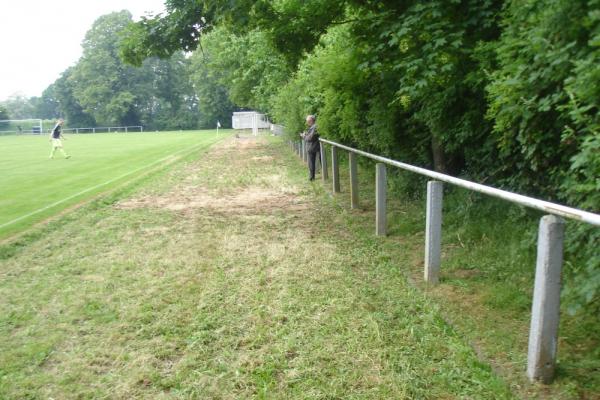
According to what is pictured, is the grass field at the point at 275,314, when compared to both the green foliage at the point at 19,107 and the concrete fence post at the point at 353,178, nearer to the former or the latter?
the concrete fence post at the point at 353,178

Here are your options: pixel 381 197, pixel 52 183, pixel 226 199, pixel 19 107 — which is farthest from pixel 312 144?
pixel 19 107

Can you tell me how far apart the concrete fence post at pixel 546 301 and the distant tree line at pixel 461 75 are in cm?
25

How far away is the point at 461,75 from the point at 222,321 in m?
3.98

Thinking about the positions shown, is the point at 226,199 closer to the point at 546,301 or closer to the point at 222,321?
the point at 222,321

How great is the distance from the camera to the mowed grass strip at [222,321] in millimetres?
3277

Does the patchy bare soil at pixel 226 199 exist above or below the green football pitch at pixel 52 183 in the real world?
below

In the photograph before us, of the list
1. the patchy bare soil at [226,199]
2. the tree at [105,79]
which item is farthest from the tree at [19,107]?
the patchy bare soil at [226,199]

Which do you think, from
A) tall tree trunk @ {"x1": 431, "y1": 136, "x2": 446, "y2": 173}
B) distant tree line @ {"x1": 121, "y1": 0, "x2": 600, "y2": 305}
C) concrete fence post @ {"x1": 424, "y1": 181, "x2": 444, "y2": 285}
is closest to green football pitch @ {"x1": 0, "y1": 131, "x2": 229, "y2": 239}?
distant tree line @ {"x1": 121, "y1": 0, "x2": 600, "y2": 305}

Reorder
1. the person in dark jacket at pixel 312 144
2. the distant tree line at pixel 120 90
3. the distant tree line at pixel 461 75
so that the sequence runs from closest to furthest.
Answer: the distant tree line at pixel 461 75 → the person in dark jacket at pixel 312 144 → the distant tree line at pixel 120 90

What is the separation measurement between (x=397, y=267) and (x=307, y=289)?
4.13ft

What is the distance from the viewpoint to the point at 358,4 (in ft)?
22.8

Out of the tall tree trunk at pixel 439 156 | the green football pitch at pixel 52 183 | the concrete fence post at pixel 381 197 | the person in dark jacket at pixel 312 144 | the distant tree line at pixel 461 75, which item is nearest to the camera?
the distant tree line at pixel 461 75

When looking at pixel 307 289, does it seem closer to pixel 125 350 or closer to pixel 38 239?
pixel 125 350

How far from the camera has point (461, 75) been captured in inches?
230
